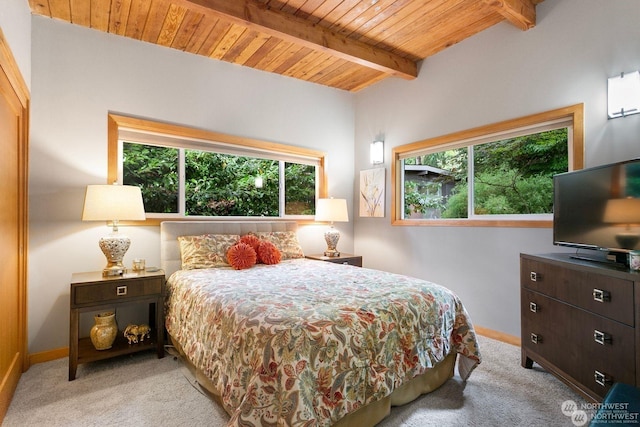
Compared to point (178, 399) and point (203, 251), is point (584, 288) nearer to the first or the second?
point (178, 399)

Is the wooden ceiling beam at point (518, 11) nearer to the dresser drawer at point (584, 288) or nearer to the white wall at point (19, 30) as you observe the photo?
the dresser drawer at point (584, 288)

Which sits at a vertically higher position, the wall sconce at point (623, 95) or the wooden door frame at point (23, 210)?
the wall sconce at point (623, 95)

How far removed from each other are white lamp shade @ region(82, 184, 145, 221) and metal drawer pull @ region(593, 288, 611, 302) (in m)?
3.06

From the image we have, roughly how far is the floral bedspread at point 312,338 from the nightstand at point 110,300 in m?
0.25

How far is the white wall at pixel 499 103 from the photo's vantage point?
2.31 metres

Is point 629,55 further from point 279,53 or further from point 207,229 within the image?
point 207,229

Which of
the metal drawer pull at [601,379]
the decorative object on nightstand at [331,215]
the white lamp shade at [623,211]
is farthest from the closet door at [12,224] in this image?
the white lamp shade at [623,211]

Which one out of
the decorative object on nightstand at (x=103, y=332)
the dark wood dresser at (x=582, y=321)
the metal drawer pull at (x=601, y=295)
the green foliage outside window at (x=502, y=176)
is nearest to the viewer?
the dark wood dresser at (x=582, y=321)

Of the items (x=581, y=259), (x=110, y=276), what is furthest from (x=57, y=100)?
(x=581, y=259)

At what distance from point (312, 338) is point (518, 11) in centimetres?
288

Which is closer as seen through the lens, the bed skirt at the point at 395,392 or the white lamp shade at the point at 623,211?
the bed skirt at the point at 395,392

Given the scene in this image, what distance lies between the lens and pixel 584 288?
183 centimetres

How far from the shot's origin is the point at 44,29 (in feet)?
8.59

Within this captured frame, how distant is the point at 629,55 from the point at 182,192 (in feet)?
12.4
